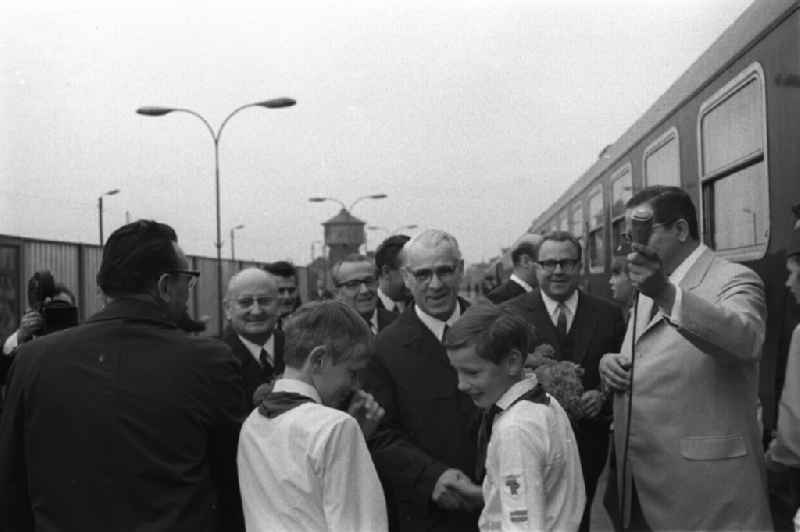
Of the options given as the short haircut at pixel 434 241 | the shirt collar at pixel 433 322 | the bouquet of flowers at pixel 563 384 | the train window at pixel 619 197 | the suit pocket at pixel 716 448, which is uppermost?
the train window at pixel 619 197

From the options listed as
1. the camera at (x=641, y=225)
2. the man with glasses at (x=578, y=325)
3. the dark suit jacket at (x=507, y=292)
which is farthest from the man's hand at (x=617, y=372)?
the dark suit jacket at (x=507, y=292)

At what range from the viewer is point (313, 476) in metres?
2.54

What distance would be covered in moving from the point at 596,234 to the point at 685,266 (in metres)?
8.15

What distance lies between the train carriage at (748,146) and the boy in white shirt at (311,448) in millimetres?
2711

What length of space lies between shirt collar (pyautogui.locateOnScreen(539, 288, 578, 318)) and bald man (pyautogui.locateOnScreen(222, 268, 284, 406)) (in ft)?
4.87

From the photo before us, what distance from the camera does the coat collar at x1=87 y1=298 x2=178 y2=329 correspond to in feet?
9.18

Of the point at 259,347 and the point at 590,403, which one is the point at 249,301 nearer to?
the point at 259,347

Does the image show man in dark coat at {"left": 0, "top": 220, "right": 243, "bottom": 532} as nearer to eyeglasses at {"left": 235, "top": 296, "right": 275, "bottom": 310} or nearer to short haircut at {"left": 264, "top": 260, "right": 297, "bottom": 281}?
eyeglasses at {"left": 235, "top": 296, "right": 275, "bottom": 310}

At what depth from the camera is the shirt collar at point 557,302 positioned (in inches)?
193

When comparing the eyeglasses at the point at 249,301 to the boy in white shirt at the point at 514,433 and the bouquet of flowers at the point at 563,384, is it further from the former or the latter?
the boy in white shirt at the point at 514,433

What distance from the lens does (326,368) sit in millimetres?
2811

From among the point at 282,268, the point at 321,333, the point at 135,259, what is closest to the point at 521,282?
the point at 282,268

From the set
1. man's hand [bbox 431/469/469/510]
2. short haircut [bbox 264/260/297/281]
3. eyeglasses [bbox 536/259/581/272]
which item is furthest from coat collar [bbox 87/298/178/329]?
short haircut [bbox 264/260/297/281]

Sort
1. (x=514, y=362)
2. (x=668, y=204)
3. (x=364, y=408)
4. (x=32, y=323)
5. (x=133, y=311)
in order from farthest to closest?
(x=32, y=323)
(x=668, y=204)
(x=364, y=408)
(x=514, y=362)
(x=133, y=311)
